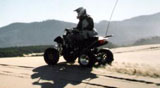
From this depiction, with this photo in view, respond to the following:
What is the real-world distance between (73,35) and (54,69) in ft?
5.34

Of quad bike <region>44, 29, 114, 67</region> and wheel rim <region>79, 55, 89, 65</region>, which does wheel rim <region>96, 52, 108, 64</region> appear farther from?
wheel rim <region>79, 55, 89, 65</region>

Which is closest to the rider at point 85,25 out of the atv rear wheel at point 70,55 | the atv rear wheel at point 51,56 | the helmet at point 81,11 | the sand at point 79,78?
the helmet at point 81,11

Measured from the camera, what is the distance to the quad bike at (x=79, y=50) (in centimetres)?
902

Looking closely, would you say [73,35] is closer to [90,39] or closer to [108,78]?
[90,39]

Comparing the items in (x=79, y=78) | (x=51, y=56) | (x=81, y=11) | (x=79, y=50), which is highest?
(x=81, y=11)

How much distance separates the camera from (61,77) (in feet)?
23.9

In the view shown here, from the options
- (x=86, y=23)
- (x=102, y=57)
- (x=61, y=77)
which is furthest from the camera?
(x=102, y=57)

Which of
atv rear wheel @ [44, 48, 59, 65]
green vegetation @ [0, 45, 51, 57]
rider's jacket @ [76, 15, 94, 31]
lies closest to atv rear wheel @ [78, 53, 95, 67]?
rider's jacket @ [76, 15, 94, 31]

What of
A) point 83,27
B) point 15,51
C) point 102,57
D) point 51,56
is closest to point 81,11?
point 83,27

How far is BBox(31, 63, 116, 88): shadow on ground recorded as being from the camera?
6.57 m

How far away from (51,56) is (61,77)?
2.59 meters

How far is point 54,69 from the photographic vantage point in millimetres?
8672

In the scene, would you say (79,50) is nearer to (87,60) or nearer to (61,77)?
(87,60)

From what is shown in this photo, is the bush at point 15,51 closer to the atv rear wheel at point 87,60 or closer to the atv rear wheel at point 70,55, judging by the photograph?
the atv rear wheel at point 70,55
